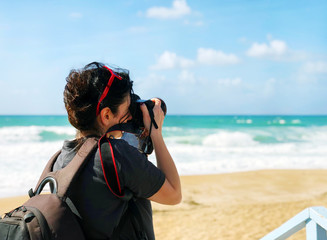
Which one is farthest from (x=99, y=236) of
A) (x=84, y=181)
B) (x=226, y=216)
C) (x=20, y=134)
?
(x=20, y=134)

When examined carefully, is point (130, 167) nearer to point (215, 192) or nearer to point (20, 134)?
point (215, 192)

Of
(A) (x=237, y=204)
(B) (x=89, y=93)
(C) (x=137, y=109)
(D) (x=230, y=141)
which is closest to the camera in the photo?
(B) (x=89, y=93)

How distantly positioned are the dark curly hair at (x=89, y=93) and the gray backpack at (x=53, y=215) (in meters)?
0.12

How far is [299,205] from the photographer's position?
6.29 m

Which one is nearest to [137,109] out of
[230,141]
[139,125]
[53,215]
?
[139,125]

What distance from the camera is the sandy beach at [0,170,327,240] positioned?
200 inches

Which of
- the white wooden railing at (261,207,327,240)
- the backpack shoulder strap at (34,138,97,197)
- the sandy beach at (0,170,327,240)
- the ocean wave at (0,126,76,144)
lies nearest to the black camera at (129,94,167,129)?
the backpack shoulder strap at (34,138,97,197)

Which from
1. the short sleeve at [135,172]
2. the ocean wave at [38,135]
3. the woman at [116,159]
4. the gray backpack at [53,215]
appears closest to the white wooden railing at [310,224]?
the woman at [116,159]

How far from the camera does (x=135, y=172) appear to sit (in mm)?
1105

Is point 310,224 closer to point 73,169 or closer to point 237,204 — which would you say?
point 73,169

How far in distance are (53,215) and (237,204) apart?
5.82 m

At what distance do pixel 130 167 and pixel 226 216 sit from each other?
4927mm

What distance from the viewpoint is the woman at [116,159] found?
1.12 meters

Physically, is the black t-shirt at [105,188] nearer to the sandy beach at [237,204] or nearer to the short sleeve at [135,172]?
the short sleeve at [135,172]
